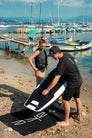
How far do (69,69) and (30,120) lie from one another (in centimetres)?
189

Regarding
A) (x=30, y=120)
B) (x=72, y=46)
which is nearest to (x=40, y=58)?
(x=30, y=120)

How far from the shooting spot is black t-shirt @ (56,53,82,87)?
373 centimetres

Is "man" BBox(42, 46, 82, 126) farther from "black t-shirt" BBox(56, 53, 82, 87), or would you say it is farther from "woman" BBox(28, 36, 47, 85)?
"woman" BBox(28, 36, 47, 85)

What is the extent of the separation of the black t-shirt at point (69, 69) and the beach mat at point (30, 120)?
1.33 metres

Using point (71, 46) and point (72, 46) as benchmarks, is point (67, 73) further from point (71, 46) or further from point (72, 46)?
point (72, 46)

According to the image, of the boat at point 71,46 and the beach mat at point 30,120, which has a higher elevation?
the boat at point 71,46

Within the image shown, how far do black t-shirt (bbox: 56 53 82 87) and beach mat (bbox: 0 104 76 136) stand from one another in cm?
133

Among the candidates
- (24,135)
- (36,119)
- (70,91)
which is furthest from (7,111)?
(70,91)

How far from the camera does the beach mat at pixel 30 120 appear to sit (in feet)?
13.4

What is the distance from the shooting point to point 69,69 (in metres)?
3.84

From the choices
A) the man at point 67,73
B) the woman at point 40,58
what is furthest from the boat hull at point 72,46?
the man at point 67,73

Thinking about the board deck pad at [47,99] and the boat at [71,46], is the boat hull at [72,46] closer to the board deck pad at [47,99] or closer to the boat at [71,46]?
the boat at [71,46]

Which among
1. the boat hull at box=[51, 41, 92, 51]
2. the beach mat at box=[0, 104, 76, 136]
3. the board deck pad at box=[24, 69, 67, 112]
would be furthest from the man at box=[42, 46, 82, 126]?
the boat hull at box=[51, 41, 92, 51]

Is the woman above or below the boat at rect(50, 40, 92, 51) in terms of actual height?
above
